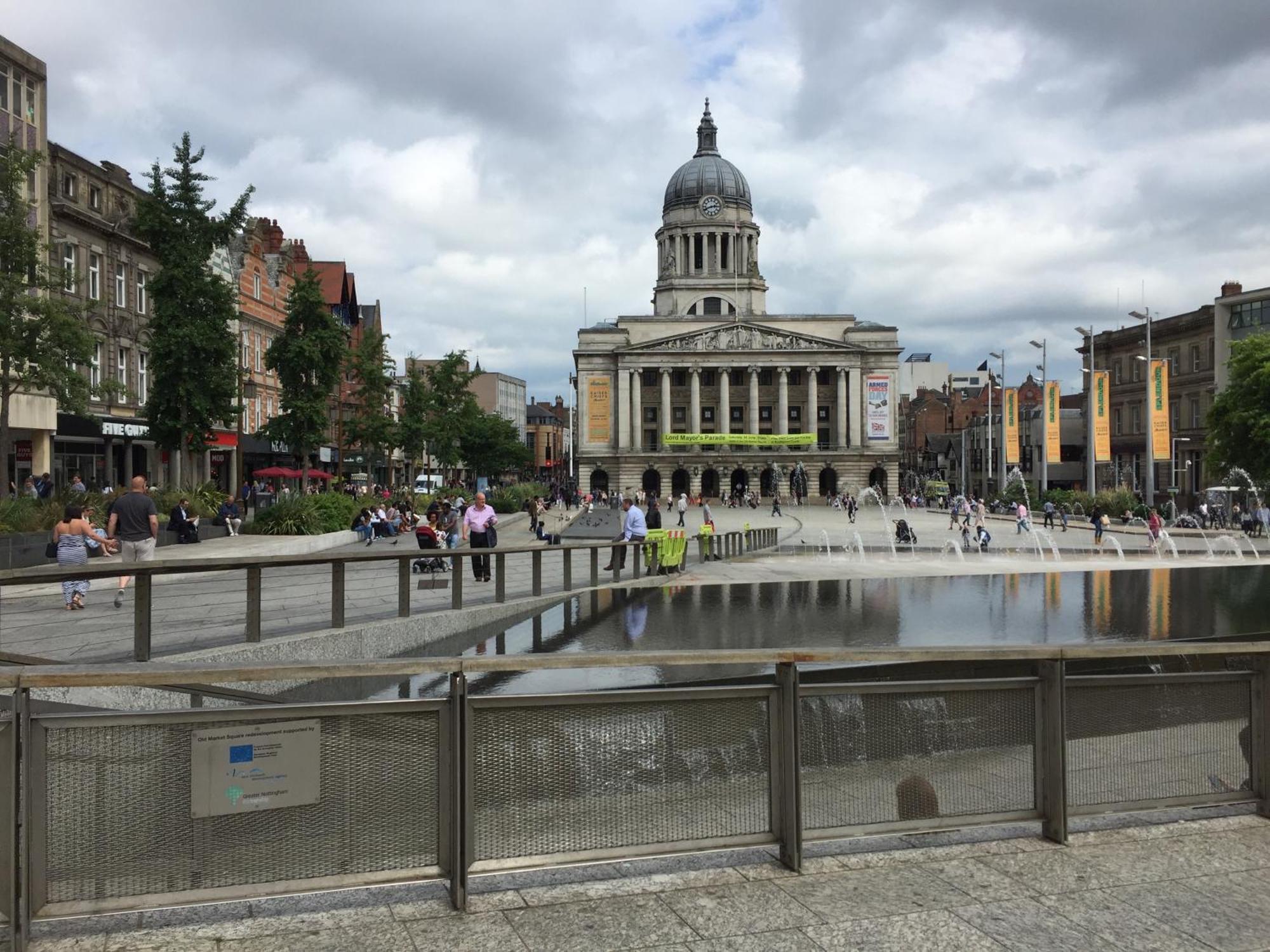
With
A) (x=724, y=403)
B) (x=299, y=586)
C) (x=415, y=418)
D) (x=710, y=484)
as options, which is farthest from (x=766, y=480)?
(x=299, y=586)

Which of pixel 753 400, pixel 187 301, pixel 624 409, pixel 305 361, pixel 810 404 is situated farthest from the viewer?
pixel 810 404

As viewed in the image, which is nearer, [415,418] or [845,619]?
[845,619]

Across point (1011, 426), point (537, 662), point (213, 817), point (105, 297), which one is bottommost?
point (213, 817)

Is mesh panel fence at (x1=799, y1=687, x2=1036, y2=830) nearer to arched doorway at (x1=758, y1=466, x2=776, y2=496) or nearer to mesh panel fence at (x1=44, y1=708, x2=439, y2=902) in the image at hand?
mesh panel fence at (x1=44, y1=708, x2=439, y2=902)

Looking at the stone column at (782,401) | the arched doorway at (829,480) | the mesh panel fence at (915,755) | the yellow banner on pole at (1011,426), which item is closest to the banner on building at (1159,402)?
the yellow banner on pole at (1011,426)

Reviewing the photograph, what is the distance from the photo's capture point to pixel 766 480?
120 metres

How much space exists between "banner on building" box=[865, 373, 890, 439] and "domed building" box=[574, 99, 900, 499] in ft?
0.34

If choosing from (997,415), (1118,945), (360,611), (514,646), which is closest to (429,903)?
(1118,945)

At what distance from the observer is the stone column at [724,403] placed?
120062 mm

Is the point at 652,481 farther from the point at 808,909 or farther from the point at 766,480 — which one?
the point at 808,909

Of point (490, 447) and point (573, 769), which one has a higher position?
point (490, 447)

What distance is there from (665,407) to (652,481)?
27.9 ft

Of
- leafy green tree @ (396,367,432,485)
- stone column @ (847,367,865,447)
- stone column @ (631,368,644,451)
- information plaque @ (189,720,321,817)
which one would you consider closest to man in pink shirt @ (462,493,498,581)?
information plaque @ (189,720,321,817)

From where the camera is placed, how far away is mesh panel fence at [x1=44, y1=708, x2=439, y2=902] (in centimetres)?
404
